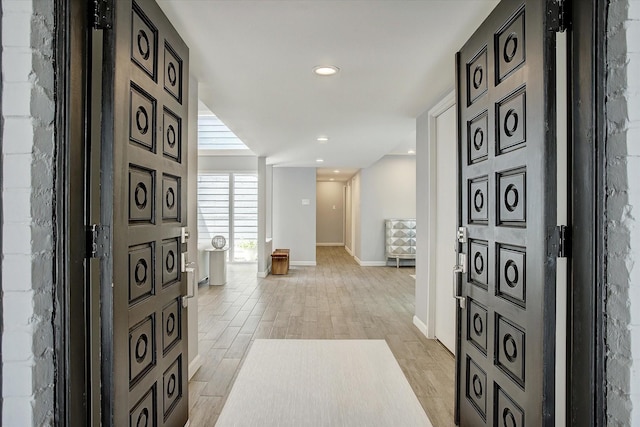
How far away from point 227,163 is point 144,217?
7.66m

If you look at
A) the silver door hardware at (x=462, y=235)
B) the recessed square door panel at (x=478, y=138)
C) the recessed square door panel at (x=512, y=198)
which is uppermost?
the recessed square door panel at (x=478, y=138)

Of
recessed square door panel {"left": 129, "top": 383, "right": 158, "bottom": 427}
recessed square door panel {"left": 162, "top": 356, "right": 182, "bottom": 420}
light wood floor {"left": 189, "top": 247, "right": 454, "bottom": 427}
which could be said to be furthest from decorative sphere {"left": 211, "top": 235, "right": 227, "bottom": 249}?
recessed square door panel {"left": 129, "top": 383, "right": 158, "bottom": 427}

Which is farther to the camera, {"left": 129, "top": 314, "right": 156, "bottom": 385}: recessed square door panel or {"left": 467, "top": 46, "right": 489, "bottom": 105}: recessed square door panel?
{"left": 467, "top": 46, "right": 489, "bottom": 105}: recessed square door panel

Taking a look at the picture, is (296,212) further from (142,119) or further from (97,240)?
(97,240)

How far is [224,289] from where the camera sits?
248 inches

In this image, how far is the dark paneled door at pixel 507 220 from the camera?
1.36m

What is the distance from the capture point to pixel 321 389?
2736 millimetres

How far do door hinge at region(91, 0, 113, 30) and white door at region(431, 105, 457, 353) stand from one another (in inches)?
103

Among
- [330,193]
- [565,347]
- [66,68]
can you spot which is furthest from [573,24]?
[330,193]

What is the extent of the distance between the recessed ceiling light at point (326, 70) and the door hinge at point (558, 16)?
155cm

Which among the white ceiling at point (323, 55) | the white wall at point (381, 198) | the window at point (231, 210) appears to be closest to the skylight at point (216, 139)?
the window at point (231, 210)

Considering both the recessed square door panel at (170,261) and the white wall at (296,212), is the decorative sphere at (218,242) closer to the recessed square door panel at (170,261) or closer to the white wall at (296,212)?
the white wall at (296,212)

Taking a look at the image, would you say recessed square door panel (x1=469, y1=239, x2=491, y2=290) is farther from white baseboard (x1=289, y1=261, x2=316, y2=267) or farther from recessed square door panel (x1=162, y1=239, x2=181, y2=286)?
white baseboard (x1=289, y1=261, x2=316, y2=267)

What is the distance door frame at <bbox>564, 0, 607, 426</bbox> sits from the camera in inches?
47.4
